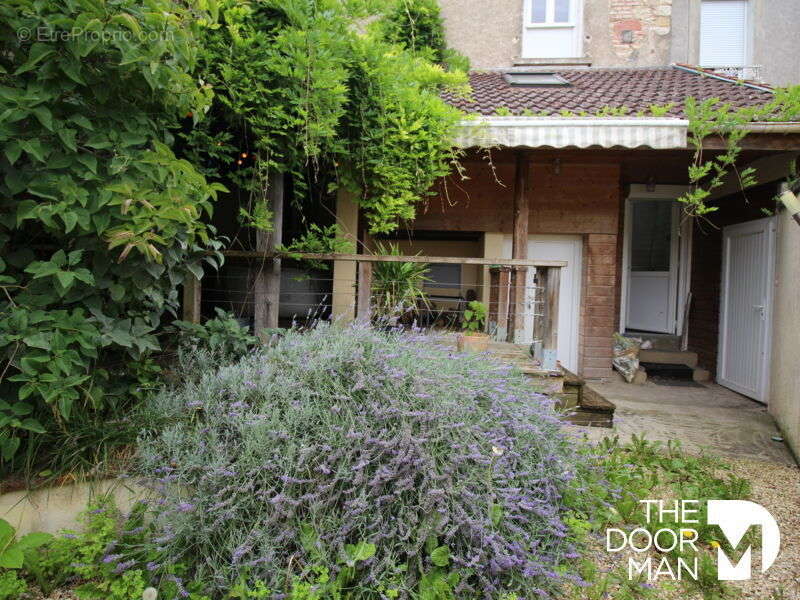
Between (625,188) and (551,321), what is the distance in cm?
463

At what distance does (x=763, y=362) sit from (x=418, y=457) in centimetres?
617

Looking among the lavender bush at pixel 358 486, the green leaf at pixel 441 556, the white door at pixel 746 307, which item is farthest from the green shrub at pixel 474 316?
the white door at pixel 746 307

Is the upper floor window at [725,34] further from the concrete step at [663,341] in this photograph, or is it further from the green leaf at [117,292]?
the green leaf at [117,292]

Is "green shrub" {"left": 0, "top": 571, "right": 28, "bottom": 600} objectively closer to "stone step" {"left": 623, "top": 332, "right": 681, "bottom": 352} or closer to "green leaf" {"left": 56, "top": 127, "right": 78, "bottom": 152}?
"green leaf" {"left": 56, "top": 127, "right": 78, "bottom": 152}

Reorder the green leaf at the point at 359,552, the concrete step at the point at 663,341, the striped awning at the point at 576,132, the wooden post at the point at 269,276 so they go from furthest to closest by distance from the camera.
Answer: the concrete step at the point at 663,341, the striped awning at the point at 576,132, the wooden post at the point at 269,276, the green leaf at the point at 359,552

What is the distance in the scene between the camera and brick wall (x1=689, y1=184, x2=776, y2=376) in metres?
7.50

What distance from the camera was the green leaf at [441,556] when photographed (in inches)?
83.7

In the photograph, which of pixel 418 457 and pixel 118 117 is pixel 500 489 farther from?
pixel 118 117

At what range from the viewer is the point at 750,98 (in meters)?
6.36

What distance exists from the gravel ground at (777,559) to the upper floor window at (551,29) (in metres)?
7.64

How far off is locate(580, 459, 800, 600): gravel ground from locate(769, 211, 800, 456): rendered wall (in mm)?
A: 706

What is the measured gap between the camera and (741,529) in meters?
2.95

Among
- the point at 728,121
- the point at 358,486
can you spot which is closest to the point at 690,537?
the point at 358,486

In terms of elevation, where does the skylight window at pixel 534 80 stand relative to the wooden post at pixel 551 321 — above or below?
above
